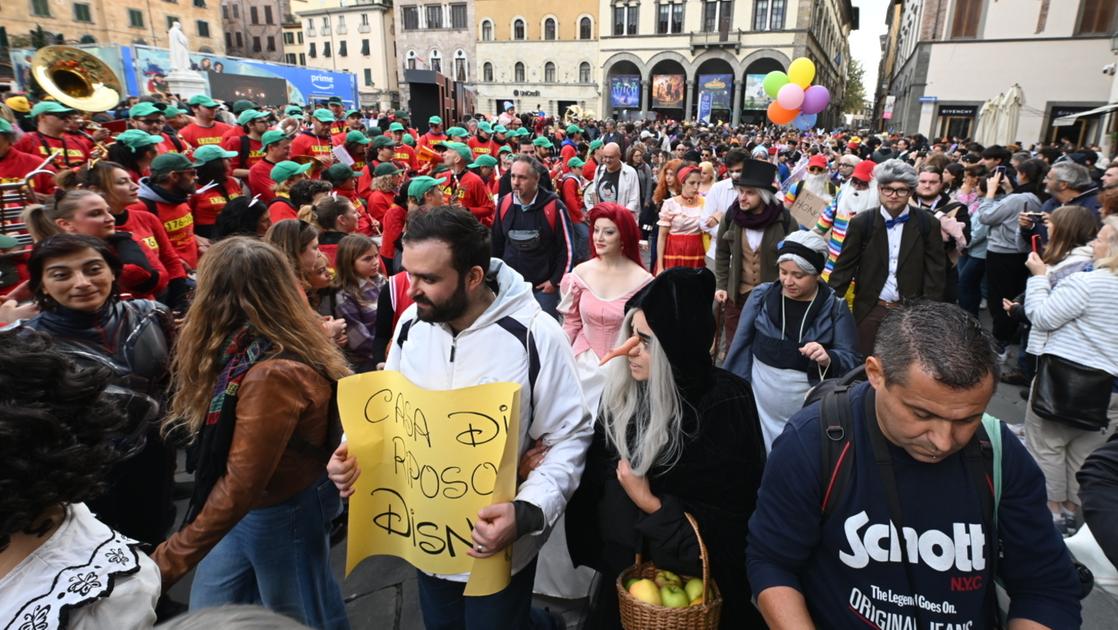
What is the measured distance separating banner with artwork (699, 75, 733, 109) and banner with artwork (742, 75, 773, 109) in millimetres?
1352

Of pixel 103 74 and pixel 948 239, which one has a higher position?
pixel 103 74

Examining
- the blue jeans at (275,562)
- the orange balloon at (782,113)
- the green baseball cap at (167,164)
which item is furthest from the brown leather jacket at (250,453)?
the orange balloon at (782,113)

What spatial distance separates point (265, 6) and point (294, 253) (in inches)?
3489

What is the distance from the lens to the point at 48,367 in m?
1.23

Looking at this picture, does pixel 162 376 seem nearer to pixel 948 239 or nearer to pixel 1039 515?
pixel 1039 515

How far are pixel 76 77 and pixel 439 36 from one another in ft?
185

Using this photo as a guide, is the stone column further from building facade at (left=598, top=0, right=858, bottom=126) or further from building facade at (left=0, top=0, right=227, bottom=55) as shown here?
building facade at (left=0, top=0, right=227, bottom=55)

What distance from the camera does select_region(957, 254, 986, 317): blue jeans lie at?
720cm

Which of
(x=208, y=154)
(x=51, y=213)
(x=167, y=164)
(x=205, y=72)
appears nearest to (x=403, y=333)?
(x=51, y=213)

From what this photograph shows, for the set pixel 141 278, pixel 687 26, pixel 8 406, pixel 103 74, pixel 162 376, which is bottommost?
pixel 162 376

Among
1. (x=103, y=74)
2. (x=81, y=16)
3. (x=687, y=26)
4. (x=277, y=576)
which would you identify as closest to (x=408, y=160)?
(x=103, y=74)

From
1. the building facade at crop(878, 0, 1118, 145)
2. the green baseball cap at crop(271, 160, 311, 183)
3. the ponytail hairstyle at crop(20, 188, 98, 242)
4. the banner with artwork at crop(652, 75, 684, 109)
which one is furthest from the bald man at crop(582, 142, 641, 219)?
the banner with artwork at crop(652, 75, 684, 109)

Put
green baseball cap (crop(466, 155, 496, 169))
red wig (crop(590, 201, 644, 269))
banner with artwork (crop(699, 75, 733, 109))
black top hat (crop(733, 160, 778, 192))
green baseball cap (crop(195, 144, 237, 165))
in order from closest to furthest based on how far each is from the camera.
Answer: red wig (crop(590, 201, 644, 269)), black top hat (crop(733, 160, 778, 192)), green baseball cap (crop(195, 144, 237, 165)), green baseball cap (crop(466, 155, 496, 169)), banner with artwork (crop(699, 75, 733, 109))

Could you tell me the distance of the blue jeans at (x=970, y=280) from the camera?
7.20 meters
